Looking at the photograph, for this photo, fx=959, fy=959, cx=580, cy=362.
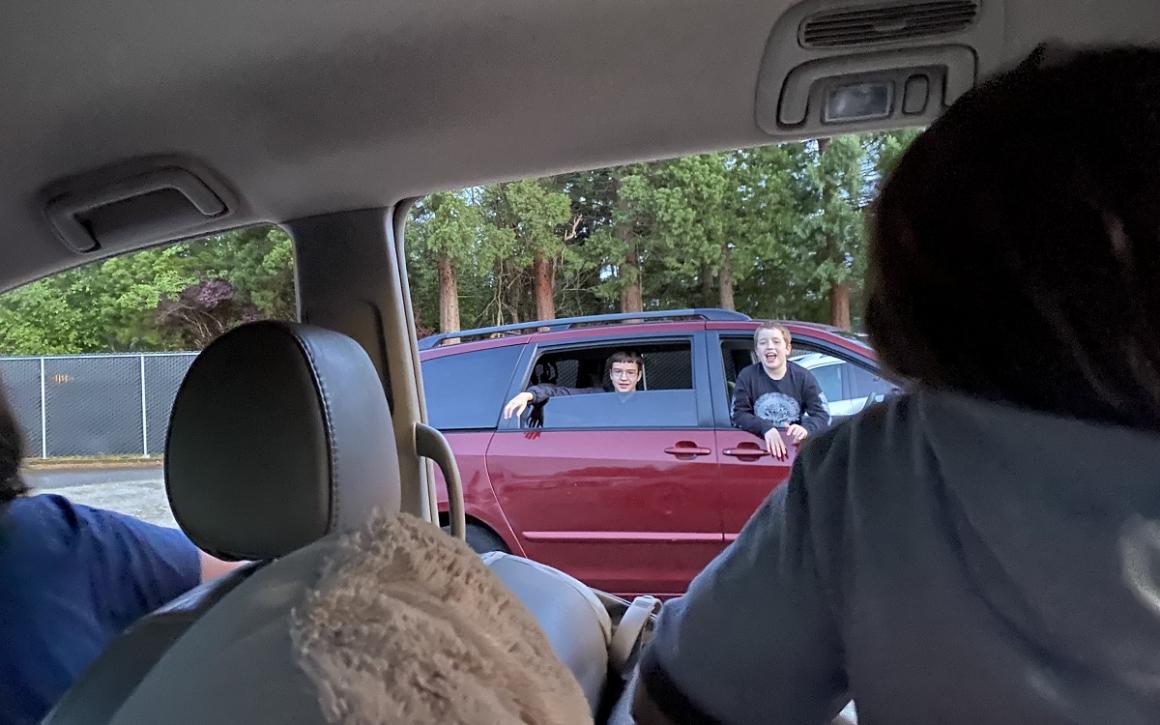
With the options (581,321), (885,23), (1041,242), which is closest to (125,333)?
(581,321)

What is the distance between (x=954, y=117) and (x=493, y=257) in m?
3.09

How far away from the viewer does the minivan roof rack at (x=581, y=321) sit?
3.78m

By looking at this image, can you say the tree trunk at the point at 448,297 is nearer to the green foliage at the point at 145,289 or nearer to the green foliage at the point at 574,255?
the green foliage at the point at 574,255

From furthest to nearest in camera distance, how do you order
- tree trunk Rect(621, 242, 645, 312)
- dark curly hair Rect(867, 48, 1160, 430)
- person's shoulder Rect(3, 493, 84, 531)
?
1. tree trunk Rect(621, 242, 645, 312)
2. person's shoulder Rect(3, 493, 84, 531)
3. dark curly hair Rect(867, 48, 1160, 430)

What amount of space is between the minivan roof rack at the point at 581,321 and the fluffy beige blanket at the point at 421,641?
272 centimetres

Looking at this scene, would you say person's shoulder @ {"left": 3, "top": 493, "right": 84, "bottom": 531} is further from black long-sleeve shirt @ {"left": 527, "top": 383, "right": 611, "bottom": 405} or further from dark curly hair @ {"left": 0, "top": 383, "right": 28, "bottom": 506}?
black long-sleeve shirt @ {"left": 527, "top": 383, "right": 611, "bottom": 405}

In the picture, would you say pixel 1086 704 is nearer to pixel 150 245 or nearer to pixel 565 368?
pixel 150 245

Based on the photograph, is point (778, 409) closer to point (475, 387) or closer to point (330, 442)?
point (475, 387)

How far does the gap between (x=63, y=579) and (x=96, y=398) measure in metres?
1.94

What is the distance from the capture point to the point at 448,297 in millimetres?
3566

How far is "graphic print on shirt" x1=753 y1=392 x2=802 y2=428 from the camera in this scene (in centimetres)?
323

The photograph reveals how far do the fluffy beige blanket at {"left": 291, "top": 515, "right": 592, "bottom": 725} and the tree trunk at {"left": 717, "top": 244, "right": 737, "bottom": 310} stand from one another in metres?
3.18

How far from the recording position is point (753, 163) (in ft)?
Answer: 9.50

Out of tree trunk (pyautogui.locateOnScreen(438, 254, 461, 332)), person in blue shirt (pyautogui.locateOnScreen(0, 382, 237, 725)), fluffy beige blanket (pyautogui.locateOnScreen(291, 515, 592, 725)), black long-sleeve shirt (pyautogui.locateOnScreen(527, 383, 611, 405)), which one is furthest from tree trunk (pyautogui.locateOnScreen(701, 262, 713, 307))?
fluffy beige blanket (pyautogui.locateOnScreen(291, 515, 592, 725))
